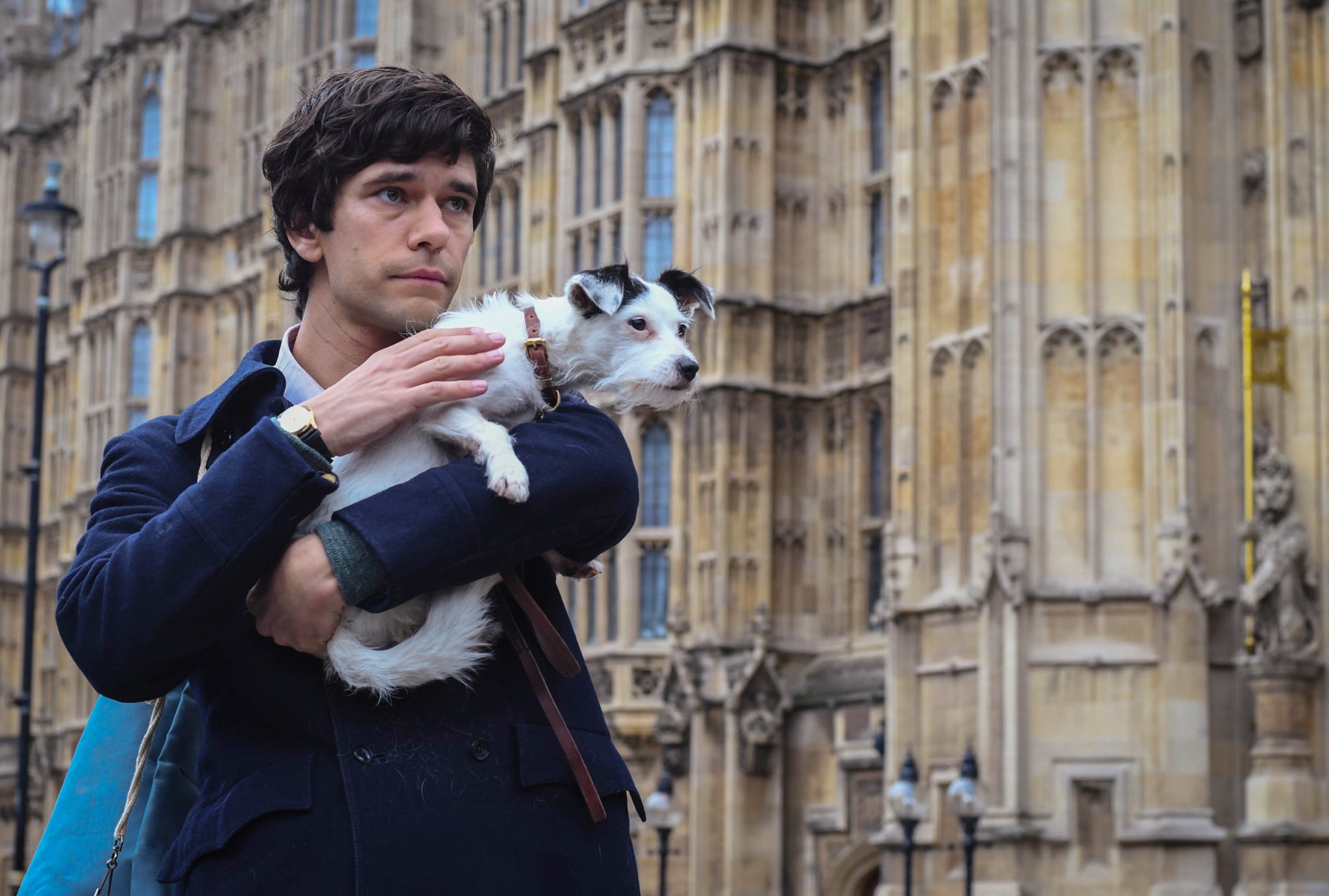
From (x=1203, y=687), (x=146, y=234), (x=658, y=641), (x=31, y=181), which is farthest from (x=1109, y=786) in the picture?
(x=31, y=181)

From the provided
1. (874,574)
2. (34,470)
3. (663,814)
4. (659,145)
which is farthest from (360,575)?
(659,145)

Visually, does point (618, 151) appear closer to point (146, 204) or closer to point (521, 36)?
point (521, 36)

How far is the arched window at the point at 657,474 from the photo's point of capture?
2164 centimetres

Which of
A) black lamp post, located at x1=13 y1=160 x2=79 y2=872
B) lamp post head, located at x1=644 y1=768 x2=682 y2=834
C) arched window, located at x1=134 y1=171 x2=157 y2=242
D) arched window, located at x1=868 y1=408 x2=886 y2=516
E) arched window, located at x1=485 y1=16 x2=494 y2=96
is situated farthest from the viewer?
arched window, located at x1=134 y1=171 x2=157 y2=242

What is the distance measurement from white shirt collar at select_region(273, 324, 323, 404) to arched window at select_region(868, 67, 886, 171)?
19.0 metres

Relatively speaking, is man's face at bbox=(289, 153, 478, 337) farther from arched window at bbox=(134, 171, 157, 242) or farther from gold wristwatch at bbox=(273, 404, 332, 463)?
arched window at bbox=(134, 171, 157, 242)

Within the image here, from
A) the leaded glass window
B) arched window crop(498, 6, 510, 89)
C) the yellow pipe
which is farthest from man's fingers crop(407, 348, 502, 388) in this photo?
arched window crop(498, 6, 510, 89)

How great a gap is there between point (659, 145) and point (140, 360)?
14.3 m

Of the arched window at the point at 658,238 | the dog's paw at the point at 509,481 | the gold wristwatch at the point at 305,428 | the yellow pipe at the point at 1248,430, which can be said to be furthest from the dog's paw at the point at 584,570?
the arched window at the point at 658,238

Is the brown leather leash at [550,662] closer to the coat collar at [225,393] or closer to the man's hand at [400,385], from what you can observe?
the man's hand at [400,385]

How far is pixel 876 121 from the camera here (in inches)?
836

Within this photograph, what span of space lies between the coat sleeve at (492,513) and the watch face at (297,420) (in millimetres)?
101

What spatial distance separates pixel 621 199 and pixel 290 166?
20.0 meters

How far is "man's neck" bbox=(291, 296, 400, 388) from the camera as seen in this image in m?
2.37
